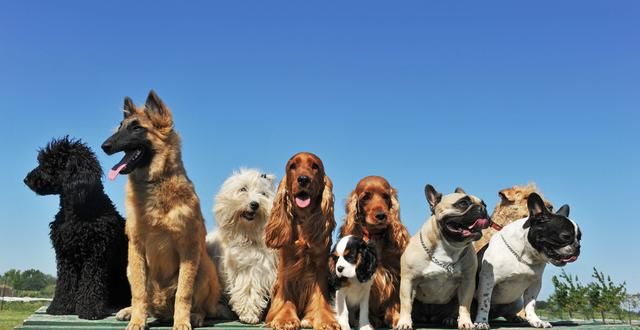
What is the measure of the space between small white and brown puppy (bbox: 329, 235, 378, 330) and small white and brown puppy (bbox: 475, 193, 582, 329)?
3.24ft

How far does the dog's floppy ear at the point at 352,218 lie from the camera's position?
4.95 m

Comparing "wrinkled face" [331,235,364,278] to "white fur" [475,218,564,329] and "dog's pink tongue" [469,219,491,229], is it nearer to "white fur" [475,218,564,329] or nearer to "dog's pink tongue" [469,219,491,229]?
"dog's pink tongue" [469,219,491,229]

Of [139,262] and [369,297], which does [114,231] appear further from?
[369,297]

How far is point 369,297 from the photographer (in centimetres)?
485

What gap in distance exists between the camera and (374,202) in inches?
192

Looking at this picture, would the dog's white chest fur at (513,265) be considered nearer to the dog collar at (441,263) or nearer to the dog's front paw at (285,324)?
the dog collar at (441,263)

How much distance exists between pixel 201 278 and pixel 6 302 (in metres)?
18.9

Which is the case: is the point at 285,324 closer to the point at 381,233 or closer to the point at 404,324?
the point at 404,324

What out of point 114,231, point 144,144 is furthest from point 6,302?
point 144,144

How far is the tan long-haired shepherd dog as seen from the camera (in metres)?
4.46

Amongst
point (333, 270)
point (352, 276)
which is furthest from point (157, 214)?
point (352, 276)

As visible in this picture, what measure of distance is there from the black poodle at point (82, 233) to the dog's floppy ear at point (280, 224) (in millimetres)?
1740

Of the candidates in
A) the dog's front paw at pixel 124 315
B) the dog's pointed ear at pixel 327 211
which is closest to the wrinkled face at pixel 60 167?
the dog's front paw at pixel 124 315

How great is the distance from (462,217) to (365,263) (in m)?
0.88
